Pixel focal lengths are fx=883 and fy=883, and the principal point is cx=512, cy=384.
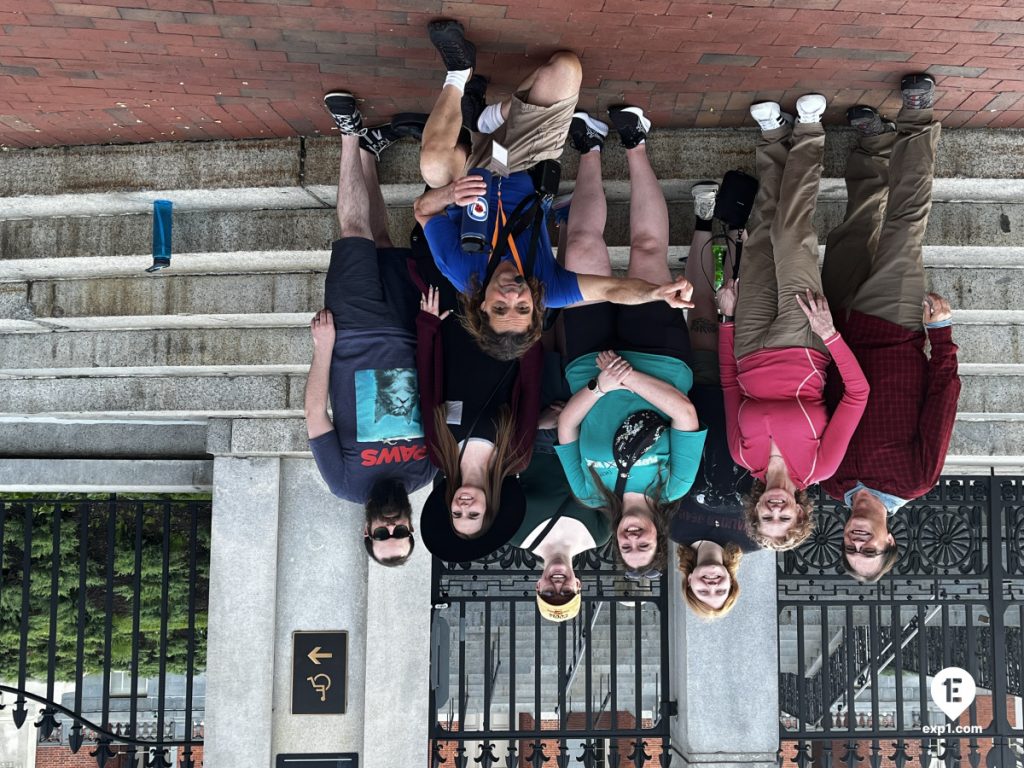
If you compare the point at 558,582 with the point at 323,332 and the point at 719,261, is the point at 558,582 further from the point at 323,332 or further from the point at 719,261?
the point at 719,261

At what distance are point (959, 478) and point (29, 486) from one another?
376 inches

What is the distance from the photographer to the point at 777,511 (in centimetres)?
468

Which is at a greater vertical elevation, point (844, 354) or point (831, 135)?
point (831, 135)

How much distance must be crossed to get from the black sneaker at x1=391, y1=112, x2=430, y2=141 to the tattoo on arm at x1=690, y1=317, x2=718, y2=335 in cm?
211

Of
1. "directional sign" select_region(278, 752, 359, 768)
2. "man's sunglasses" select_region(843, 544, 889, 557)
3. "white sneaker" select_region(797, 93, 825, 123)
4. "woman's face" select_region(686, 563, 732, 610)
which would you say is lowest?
"directional sign" select_region(278, 752, 359, 768)

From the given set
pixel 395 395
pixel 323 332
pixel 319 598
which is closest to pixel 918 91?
pixel 395 395

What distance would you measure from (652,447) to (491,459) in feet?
2.85

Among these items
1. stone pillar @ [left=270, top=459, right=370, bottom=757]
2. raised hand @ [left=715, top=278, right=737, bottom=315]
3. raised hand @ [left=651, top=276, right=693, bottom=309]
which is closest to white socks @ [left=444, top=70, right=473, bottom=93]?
raised hand @ [left=651, top=276, right=693, bottom=309]

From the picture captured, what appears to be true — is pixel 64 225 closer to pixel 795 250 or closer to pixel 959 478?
pixel 795 250

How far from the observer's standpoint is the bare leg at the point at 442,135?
4441 mm

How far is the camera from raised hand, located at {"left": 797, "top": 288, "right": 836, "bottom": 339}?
4570 mm

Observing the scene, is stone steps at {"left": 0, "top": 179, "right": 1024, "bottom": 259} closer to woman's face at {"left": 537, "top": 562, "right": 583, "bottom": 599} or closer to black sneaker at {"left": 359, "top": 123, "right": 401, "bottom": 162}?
black sneaker at {"left": 359, "top": 123, "right": 401, "bottom": 162}

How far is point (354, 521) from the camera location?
8.04 meters

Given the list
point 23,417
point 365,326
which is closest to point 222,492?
point 23,417
